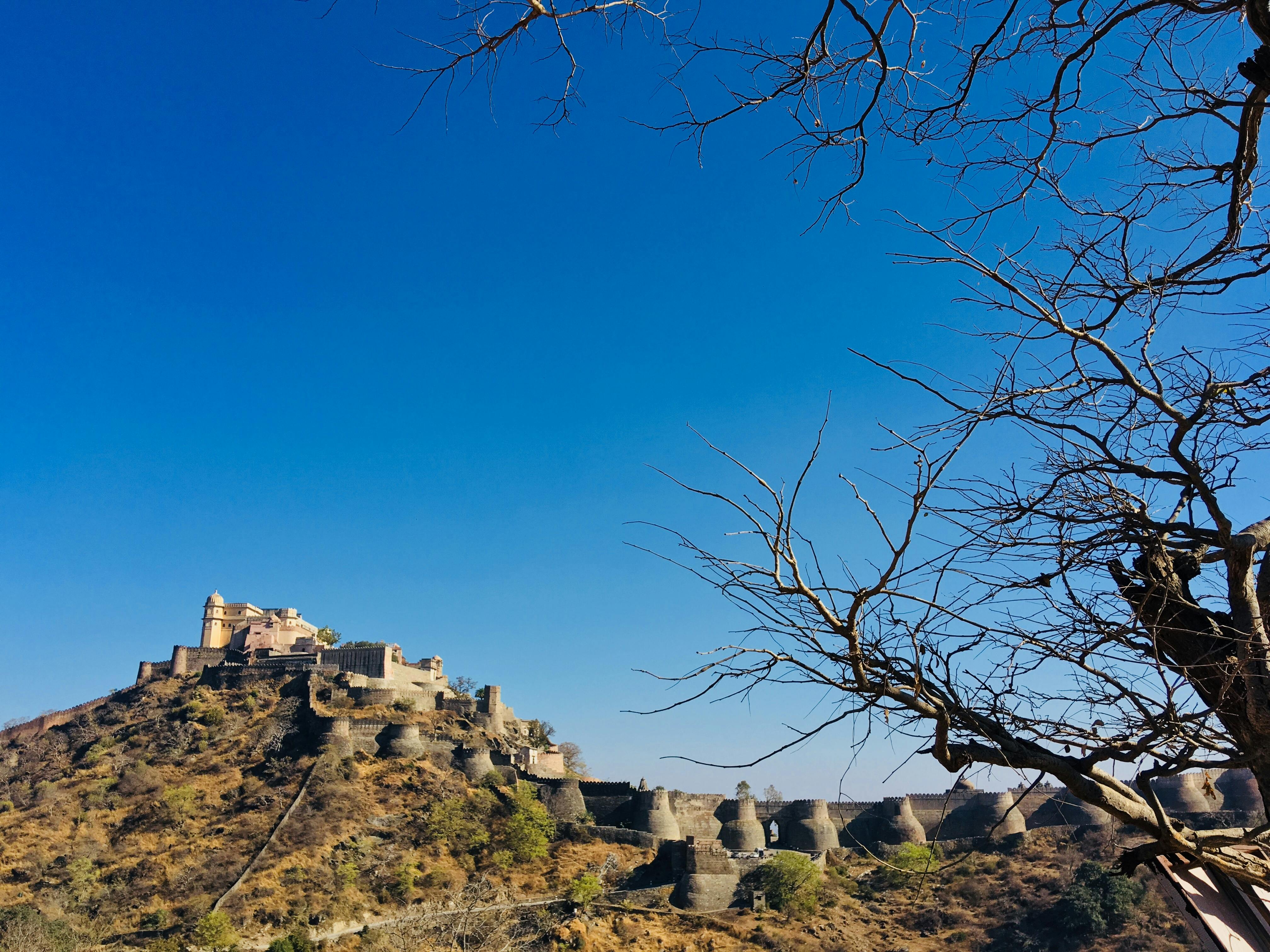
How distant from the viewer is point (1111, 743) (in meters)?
→ 2.55

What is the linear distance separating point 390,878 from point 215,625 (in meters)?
26.0

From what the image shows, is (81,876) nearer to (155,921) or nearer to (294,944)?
(155,921)

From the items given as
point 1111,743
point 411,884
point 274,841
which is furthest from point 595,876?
point 1111,743

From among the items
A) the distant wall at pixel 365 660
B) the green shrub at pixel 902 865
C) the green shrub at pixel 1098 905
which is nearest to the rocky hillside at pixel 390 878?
the green shrub at pixel 1098 905

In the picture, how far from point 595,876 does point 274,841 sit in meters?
11.4

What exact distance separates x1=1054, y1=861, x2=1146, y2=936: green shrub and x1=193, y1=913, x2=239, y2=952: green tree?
79.0ft

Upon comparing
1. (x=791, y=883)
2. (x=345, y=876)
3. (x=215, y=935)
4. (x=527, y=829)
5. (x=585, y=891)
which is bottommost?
(x=791, y=883)

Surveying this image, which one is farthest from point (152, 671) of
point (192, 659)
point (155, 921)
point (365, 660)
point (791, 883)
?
point (791, 883)

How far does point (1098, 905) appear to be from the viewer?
86.0 feet

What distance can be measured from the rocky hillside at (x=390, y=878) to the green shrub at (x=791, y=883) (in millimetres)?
104

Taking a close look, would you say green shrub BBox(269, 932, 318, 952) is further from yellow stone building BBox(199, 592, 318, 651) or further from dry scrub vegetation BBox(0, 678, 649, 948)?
yellow stone building BBox(199, 592, 318, 651)

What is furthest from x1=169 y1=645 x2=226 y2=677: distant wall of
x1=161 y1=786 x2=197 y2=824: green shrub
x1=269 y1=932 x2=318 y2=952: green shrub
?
x1=269 y1=932 x2=318 y2=952: green shrub

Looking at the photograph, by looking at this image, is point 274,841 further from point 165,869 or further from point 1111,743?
point 1111,743

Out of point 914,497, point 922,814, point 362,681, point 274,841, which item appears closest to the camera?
point 914,497
